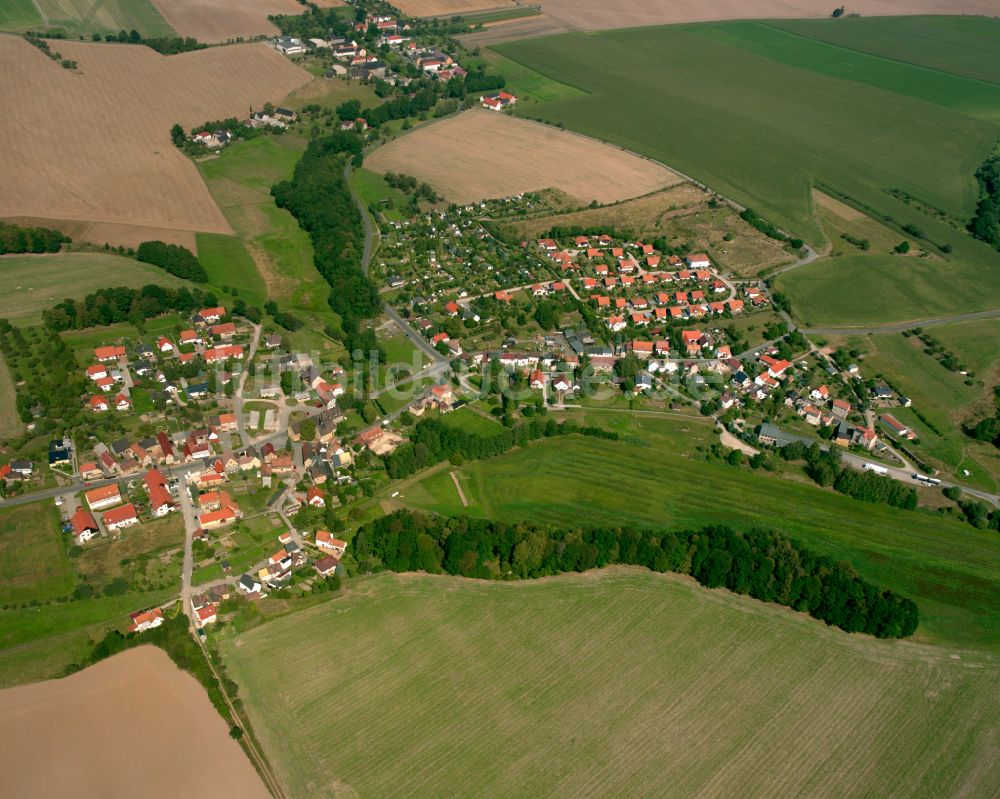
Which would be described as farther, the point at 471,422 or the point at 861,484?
the point at 471,422

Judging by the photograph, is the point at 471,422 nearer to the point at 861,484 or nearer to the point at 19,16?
the point at 861,484

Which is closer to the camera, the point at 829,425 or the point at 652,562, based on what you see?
the point at 652,562

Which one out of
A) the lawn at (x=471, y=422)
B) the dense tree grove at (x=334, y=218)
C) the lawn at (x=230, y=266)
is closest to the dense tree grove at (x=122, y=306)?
the lawn at (x=230, y=266)

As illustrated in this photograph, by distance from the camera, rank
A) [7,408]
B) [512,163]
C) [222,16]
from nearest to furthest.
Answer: [7,408] → [512,163] → [222,16]

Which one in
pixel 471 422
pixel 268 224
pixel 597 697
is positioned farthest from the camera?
pixel 268 224

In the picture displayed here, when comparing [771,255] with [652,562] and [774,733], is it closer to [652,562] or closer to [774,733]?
[652,562]

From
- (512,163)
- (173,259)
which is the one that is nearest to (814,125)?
(512,163)

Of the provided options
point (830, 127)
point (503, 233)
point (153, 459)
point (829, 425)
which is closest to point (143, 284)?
point (153, 459)
